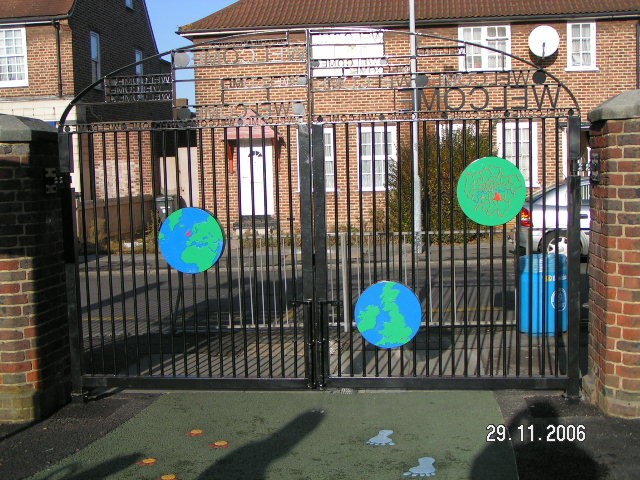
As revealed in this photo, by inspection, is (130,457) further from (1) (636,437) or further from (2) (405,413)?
(1) (636,437)

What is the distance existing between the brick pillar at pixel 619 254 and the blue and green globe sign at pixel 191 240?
2.85 metres

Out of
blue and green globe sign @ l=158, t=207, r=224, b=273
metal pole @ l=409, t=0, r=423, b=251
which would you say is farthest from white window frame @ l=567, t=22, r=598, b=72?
blue and green globe sign @ l=158, t=207, r=224, b=273

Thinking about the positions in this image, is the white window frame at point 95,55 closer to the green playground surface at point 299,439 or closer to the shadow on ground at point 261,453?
the green playground surface at point 299,439

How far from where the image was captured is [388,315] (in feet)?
19.5

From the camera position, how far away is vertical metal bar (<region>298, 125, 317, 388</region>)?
5.87m

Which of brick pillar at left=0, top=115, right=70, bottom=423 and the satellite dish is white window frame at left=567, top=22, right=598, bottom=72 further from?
brick pillar at left=0, top=115, right=70, bottom=423

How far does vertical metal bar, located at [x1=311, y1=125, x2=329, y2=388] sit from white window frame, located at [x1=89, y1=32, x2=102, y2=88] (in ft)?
67.5

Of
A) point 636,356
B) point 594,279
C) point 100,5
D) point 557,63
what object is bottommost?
point 636,356

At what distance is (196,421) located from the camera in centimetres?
569

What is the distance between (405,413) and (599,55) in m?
18.0

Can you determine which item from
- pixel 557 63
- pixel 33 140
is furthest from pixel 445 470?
pixel 557 63

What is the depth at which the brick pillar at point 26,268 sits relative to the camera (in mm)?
5672

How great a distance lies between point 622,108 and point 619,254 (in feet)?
3.23

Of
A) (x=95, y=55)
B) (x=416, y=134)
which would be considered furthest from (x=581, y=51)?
(x=95, y=55)
